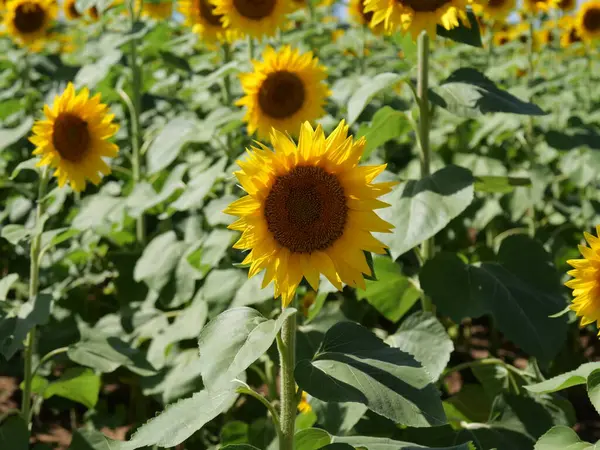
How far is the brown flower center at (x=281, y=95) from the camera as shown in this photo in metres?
2.97

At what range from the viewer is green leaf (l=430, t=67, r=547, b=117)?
2.26 m

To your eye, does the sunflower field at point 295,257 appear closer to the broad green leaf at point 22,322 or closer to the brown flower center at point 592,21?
the broad green leaf at point 22,322

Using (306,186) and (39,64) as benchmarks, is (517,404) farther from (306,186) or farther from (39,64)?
(39,64)

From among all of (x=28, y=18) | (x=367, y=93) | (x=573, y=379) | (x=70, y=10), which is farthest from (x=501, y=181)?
(x=70, y=10)

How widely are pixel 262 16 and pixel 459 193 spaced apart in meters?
1.64

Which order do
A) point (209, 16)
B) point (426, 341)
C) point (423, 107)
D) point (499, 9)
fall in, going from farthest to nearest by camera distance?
point (499, 9) < point (209, 16) < point (423, 107) < point (426, 341)

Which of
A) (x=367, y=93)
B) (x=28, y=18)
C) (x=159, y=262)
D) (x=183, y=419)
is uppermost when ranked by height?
(x=367, y=93)

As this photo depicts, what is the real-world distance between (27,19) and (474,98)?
3.63m

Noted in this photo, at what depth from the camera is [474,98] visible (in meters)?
2.31

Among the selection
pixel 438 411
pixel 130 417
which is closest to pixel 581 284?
pixel 438 411

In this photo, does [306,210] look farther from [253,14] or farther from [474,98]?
[253,14]

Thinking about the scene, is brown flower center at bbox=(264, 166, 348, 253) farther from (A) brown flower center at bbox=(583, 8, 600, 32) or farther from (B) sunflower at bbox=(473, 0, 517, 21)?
(A) brown flower center at bbox=(583, 8, 600, 32)

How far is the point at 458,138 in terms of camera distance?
4.80 m

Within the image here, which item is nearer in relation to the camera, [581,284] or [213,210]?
[581,284]
